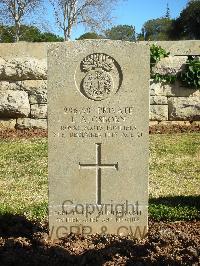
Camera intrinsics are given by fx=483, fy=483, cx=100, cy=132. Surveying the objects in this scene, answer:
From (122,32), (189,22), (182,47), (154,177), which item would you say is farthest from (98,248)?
(122,32)

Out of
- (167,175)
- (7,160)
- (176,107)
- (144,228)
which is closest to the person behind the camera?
(144,228)

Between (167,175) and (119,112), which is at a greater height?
(119,112)

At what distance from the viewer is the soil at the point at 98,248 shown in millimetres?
3559

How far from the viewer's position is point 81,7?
1616 cm

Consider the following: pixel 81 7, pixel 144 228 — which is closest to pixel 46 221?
pixel 144 228

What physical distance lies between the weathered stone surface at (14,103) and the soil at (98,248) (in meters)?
4.90

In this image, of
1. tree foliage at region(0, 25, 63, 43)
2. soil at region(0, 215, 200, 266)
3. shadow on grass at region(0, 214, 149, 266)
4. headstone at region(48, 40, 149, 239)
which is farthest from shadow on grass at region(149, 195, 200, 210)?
tree foliage at region(0, 25, 63, 43)

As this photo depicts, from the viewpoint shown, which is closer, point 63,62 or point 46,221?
point 63,62

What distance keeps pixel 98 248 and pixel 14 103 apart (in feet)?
18.4

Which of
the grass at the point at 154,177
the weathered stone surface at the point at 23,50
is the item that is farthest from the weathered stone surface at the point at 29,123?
the weathered stone surface at the point at 23,50

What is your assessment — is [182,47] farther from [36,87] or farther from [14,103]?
[14,103]

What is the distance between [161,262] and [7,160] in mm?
3941

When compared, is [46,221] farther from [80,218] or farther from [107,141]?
[107,141]

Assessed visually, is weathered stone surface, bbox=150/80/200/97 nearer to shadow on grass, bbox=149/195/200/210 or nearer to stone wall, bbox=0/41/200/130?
stone wall, bbox=0/41/200/130
